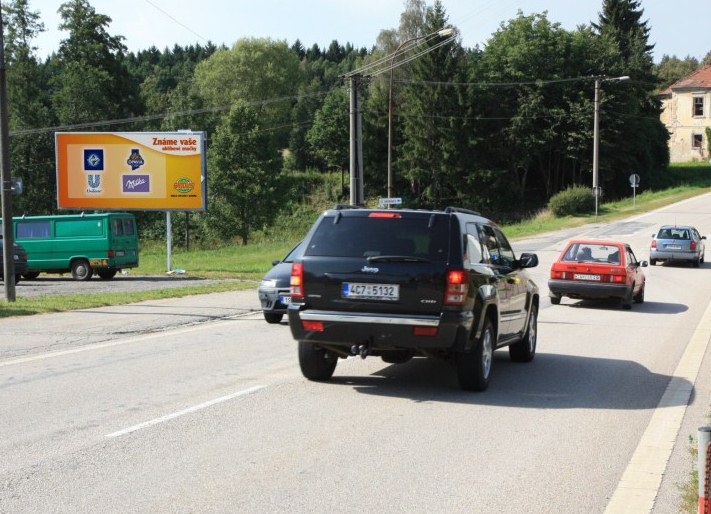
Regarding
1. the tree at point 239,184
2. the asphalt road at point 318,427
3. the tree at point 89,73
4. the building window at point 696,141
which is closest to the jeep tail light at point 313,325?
the asphalt road at point 318,427

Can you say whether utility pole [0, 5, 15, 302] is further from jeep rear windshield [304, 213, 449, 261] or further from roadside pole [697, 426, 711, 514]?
roadside pole [697, 426, 711, 514]

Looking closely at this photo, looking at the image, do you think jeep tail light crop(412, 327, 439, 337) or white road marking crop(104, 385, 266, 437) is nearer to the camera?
white road marking crop(104, 385, 266, 437)

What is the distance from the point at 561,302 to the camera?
70.0ft

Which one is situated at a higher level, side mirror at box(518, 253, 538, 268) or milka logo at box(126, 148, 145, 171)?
milka logo at box(126, 148, 145, 171)

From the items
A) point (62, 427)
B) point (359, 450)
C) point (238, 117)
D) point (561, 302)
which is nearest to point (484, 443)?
point (359, 450)

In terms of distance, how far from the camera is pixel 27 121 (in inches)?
2601

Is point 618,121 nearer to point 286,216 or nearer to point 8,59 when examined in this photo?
point 286,216

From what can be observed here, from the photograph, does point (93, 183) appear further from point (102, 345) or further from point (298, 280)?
point (298, 280)

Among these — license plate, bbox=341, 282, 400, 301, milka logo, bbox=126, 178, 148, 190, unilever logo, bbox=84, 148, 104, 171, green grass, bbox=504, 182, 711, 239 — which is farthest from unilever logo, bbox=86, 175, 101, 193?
license plate, bbox=341, 282, 400, 301

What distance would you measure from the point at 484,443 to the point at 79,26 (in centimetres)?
7042

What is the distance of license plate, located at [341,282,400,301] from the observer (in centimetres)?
863

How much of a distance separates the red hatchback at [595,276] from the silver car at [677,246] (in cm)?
1419

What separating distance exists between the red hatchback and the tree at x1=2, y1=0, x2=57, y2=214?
5163 centimetres

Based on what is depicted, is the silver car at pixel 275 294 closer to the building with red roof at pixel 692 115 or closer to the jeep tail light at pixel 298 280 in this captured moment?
the jeep tail light at pixel 298 280
